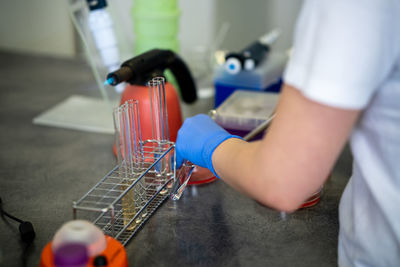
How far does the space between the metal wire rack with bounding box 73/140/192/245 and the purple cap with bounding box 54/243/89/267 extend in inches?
5.3

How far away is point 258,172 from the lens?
0.54 metres

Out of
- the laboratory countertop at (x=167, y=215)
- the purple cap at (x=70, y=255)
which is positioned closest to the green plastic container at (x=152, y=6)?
the laboratory countertop at (x=167, y=215)

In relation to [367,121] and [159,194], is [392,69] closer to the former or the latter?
[367,121]

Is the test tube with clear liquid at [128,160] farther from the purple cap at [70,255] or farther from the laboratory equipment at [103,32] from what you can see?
the laboratory equipment at [103,32]

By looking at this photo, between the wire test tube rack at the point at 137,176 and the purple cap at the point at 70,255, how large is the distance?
0.13 m

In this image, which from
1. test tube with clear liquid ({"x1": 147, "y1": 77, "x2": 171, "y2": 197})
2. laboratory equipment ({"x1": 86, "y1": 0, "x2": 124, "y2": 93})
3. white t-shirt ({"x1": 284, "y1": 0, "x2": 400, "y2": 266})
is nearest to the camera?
white t-shirt ({"x1": 284, "y1": 0, "x2": 400, "y2": 266})

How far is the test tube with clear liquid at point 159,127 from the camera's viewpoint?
2.59 feet

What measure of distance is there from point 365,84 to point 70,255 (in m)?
0.39

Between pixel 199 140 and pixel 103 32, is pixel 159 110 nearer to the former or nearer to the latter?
pixel 199 140

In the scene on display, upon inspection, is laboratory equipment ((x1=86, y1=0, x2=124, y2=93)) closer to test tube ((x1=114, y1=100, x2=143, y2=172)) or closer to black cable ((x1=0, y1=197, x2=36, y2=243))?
test tube ((x1=114, y1=100, x2=143, y2=172))

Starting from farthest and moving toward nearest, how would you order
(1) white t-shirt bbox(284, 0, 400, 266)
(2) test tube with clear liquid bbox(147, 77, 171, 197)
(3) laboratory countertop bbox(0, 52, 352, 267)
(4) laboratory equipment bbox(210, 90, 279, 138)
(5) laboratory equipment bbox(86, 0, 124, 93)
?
(5) laboratory equipment bbox(86, 0, 124, 93) → (4) laboratory equipment bbox(210, 90, 279, 138) → (2) test tube with clear liquid bbox(147, 77, 171, 197) → (3) laboratory countertop bbox(0, 52, 352, 267) → (1) white t-shirt bbox(284, 0, 400, 266)

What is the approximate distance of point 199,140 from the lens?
0.69 metres

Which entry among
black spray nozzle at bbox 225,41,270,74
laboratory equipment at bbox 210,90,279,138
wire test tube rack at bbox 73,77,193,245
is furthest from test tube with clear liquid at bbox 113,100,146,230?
black spray nozzle at bbox 225,41,270,74

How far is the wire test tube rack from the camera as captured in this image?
0.69 meters
